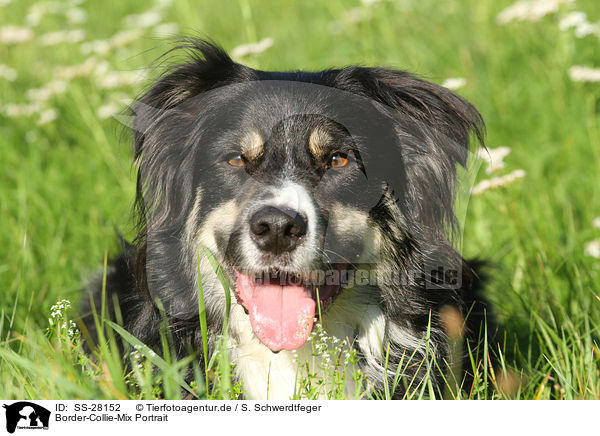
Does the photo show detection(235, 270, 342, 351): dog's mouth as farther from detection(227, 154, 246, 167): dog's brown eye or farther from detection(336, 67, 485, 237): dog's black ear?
detection(336, 67, 485, 237): dog's black ear

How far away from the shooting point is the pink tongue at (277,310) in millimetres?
2764

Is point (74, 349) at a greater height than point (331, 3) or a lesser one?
lesser

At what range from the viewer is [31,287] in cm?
392

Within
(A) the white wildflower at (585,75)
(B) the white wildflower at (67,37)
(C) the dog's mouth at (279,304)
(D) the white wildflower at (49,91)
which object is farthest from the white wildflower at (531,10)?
(D) the white wildflower at (49,91)

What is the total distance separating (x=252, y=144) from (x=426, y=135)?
0.77 metres

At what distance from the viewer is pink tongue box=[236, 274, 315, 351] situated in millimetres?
2764

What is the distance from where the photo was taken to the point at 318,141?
9.37 feet

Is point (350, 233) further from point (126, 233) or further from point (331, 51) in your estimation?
point (331, 51)

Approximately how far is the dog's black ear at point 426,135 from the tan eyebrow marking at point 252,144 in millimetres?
504

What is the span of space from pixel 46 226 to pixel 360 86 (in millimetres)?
2665

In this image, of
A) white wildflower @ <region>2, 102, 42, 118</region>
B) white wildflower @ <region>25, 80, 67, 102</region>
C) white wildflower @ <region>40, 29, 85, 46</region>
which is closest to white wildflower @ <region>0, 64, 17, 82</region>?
white wildflower @ <region>2, 102, 42, 118</region>

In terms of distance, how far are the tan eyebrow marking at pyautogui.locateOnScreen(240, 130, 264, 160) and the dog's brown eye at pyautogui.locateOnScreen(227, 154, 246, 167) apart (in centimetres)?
3

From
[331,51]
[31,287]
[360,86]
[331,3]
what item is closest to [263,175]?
[360,86]
